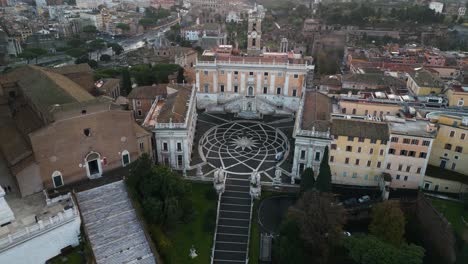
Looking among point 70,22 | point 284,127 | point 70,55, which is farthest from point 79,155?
point 70,22

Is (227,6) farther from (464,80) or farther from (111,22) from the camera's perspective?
(464,80)

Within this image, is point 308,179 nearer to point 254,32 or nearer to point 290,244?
point 290,244

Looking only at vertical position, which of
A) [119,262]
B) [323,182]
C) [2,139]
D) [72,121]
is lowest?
[119,262]

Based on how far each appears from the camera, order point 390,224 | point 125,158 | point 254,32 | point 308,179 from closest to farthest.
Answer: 1. point 390,224
2. point 308,179
3. point 125,158
4. point 254,32

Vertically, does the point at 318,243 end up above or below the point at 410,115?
below

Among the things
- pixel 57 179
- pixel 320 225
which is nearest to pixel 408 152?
pixel 320 225

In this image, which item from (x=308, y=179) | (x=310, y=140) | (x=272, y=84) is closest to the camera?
(x=308, y=179)
